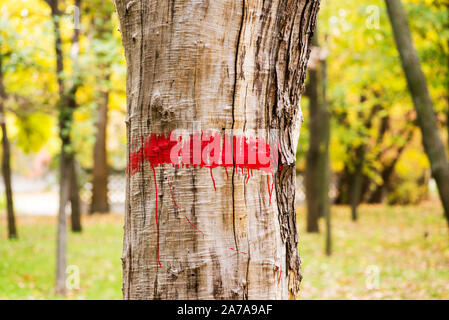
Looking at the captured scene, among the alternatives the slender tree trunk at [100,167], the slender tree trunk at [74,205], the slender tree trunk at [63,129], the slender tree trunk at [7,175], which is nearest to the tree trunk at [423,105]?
the slender tree trunk at [63,129]

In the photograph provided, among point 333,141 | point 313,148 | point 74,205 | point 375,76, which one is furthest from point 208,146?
point 333,141

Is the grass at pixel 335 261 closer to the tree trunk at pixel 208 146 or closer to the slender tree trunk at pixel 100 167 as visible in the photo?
the slender tree trunk at pixel 100 167

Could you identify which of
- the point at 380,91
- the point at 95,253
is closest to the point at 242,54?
the point at 95,253

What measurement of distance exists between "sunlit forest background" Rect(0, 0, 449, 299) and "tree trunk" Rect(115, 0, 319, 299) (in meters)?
2.01

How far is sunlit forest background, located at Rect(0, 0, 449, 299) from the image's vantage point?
756 centimetres

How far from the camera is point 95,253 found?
11.4m

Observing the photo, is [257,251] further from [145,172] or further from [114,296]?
[114,296]

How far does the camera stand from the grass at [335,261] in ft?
24.9

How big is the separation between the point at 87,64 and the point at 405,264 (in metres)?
7.50

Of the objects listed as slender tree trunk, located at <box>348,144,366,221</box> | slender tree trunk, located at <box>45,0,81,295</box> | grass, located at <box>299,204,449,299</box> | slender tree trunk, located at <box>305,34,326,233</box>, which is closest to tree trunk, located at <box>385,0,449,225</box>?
grass, located at <box>299,204,449,299</box>

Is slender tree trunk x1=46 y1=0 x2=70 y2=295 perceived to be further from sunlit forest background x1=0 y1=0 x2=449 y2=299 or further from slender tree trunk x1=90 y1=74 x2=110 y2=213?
slender tree trunk x1=90 y1=74 x2=110 y2=213

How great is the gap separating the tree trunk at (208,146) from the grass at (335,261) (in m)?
5.80

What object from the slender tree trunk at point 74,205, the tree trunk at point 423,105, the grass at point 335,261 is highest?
the tree trunk at point 423,105

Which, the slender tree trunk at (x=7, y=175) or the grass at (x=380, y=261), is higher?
the slender tree trunk at (x=7, y=175)
